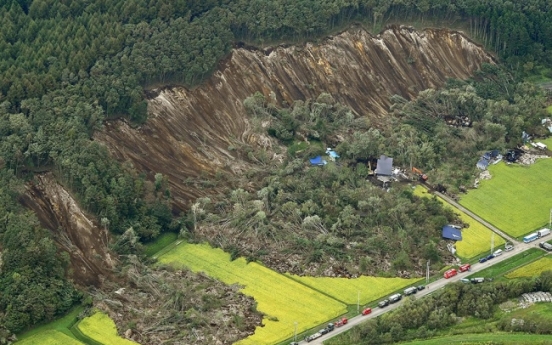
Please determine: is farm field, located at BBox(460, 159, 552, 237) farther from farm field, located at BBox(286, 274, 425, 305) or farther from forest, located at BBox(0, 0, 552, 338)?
farm field, located at BBox(286, 274, 425, 305)

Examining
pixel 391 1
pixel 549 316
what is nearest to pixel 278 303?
pixel 549 316

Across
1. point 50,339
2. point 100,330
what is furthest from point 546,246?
point 50,339

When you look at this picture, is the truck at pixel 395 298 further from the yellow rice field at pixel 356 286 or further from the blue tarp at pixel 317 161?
the blue tarp at pixel 317 161

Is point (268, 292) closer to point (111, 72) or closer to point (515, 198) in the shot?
point (515, 198)

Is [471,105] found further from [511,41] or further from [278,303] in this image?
[278,303]

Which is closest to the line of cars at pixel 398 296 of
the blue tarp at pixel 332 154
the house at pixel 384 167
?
the house at pixel 384 167

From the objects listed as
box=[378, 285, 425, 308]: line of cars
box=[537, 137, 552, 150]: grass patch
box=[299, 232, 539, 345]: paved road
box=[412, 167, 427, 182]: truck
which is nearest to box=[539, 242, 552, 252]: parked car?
box=[299, 232, 539, 345]: paved road
